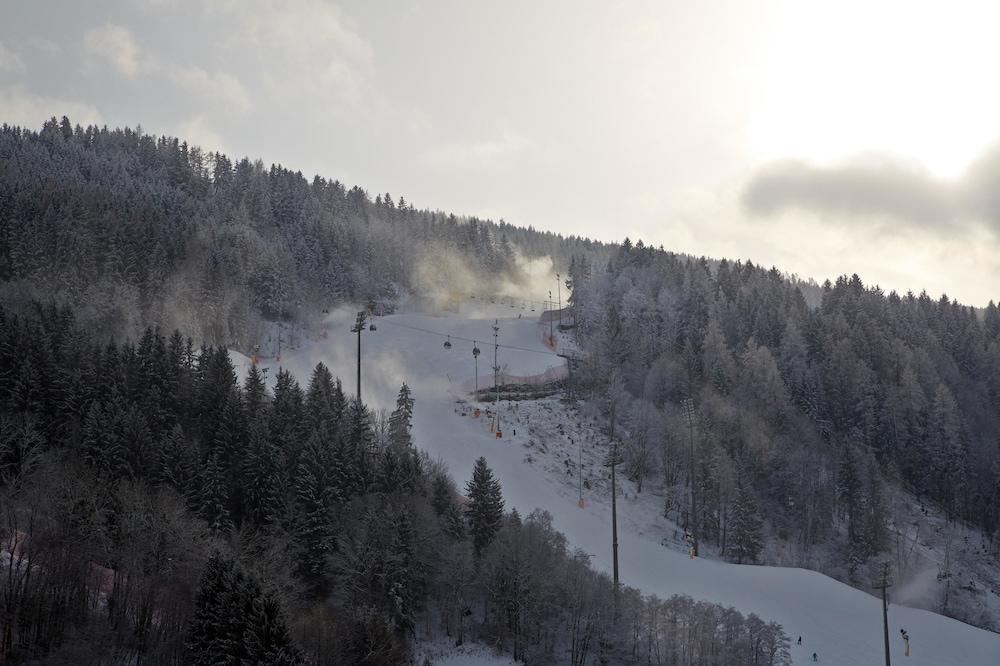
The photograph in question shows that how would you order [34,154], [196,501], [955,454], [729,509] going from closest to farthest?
[196,501] → [729,509] → [955,454] → [34,154]

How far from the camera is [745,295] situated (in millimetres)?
121312

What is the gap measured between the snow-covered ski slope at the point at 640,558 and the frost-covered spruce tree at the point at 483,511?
10021 millimetres

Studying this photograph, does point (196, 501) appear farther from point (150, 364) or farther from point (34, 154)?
point (34, 154)

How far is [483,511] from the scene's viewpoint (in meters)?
51.4

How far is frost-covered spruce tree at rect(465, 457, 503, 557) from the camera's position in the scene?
50.7 meters

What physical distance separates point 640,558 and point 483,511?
15562 millimetres

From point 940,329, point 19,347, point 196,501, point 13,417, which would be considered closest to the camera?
point 196,501

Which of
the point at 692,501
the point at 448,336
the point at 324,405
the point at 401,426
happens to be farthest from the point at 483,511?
the point at 448,336

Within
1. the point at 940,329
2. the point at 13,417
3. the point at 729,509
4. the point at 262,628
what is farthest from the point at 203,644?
the point at 940,329

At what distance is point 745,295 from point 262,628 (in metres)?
110

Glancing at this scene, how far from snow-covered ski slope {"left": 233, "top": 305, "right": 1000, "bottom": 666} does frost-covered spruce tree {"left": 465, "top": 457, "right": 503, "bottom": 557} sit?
1002cm

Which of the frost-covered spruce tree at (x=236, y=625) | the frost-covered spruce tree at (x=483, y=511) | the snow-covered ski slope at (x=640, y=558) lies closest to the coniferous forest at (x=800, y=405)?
the snow-covered ski slope at (x=640, y=558)

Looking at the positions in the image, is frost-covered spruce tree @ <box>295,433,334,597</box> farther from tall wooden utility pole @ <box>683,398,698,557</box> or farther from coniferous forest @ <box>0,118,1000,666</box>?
tall wooden utility pole @ <box>683,398,698,557</box>

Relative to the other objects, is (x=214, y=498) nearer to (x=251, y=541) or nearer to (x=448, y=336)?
(x=251, y=541)
